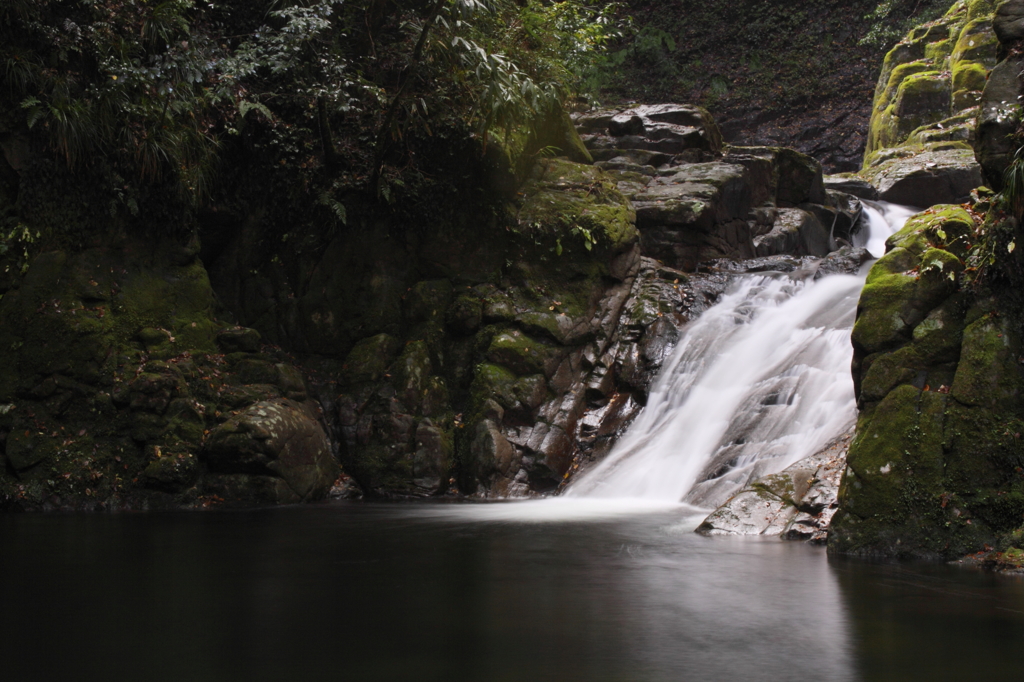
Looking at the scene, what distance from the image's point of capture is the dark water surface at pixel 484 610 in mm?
3598

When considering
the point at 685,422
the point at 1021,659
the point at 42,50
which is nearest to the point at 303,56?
the point at 42,50

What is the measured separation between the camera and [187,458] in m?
9.39

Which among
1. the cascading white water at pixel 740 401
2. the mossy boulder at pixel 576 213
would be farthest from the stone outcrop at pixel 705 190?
the cascading white water at pixel 740 401

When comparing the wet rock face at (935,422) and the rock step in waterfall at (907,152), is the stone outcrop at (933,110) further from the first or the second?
the wet rock face at (935,422)

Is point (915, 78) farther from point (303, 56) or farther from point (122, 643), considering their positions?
point (122, 643)

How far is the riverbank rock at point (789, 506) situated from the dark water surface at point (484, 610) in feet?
0.95

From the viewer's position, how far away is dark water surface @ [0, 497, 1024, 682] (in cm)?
360

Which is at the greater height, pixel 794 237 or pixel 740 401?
pixel 794 237

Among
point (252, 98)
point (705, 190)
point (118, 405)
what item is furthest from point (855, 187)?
point (118, 405)

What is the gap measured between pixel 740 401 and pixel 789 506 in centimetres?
309

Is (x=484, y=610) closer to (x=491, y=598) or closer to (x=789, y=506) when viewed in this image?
(x=491, y=598)

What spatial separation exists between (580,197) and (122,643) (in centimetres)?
1008

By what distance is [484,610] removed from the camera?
15.2ft

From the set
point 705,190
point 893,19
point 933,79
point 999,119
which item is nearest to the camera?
point 999,119
